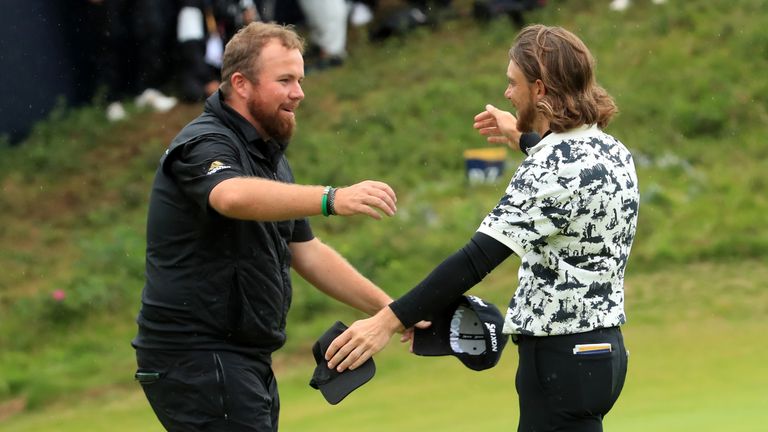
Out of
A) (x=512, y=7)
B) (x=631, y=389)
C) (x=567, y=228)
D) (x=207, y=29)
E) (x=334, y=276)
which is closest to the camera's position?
(x=567, y=228)

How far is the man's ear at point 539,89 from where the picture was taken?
4.37 m

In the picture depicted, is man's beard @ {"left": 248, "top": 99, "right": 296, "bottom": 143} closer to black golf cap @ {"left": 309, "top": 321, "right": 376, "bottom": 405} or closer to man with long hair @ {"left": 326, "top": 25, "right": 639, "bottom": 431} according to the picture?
black golf cap @ {"left": 309, "top": 321, "right": 376, "bottom": 405}

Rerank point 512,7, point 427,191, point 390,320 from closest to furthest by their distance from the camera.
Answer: point 390,320
point 427,191
point 512,7

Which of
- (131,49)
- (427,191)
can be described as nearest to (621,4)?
(427,191)

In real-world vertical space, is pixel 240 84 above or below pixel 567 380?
above

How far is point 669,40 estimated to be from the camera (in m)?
16.1

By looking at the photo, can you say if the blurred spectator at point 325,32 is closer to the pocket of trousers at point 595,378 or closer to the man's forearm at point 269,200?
the man's forearm at point 269,200

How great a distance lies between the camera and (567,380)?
4.33 meters

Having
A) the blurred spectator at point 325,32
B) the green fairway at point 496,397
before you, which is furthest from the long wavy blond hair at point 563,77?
the blurred spectator at point 325,32

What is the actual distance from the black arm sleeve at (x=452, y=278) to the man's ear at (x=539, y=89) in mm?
475

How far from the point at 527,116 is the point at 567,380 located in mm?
851

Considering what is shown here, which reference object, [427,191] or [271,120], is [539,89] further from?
[427,191]

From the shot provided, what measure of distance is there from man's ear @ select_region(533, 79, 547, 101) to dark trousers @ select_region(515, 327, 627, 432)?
2.48ft

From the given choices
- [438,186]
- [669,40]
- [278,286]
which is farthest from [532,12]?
[278,286]
